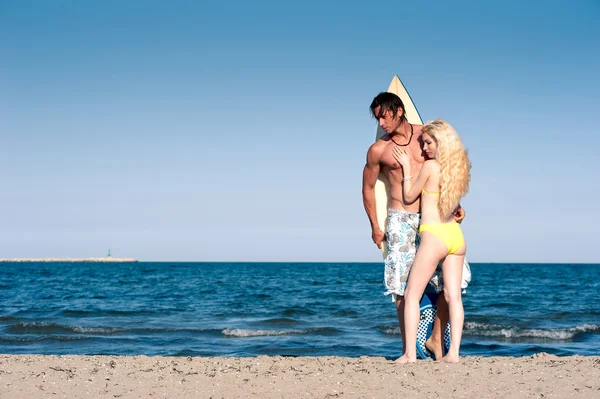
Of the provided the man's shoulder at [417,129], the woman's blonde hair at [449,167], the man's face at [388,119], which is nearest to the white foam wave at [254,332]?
the man's shoulder at [417,129]

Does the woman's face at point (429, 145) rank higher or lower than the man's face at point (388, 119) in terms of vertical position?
lower

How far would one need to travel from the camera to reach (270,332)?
10859 millimetres

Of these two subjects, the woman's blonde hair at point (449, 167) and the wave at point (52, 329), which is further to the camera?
the wave at point (52, 329)

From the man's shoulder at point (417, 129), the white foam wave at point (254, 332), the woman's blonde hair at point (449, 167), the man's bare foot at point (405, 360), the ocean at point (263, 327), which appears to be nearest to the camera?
the woman's blonde hair at point (449, 167)

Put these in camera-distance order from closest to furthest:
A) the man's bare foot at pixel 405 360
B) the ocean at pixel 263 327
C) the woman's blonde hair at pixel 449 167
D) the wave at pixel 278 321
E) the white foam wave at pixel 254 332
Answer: the woman's blonde hair at pixel 449 167
the man's bare foot at pixel 405 360
the ocean at pixel 263 327
the white foam wave at pixel 254 332
the wave at pixel 278 321

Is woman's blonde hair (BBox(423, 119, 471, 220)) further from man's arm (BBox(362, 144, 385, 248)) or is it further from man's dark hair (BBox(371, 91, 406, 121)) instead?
man's arm (BBox(362, 144, 385, 248))

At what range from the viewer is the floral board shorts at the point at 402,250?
16.4 feet

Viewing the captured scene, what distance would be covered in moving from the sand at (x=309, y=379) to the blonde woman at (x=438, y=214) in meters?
0.46

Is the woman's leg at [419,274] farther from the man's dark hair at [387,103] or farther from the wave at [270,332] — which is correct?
the wave at [270,332]

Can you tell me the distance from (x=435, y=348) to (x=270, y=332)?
19.6 feet

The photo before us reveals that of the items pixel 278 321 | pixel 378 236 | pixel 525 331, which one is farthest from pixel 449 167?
pixel 278 321

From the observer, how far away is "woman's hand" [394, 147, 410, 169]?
488 centimetres

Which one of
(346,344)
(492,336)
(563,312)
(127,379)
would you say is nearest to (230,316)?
(346,344)

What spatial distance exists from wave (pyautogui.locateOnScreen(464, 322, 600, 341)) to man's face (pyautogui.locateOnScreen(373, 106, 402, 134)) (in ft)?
21.7
